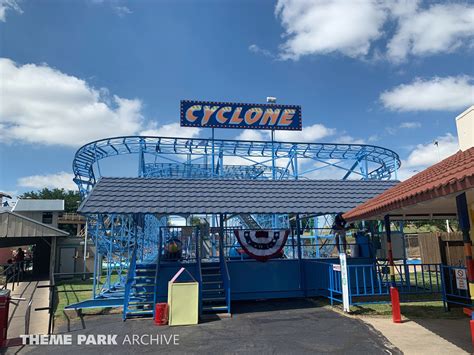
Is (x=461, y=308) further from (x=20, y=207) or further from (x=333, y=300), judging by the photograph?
(x=20, y=207)

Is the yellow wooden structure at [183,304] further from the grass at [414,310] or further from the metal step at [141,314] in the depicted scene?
the grass at [414,310]

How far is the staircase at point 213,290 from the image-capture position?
1001 cm

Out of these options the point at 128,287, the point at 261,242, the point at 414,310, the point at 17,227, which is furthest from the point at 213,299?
the point at 17,227

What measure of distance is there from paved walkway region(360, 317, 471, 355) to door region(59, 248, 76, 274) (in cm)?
1909

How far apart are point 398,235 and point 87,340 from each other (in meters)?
11.3

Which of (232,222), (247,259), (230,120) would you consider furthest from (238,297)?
(232,222)

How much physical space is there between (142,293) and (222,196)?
152 inches

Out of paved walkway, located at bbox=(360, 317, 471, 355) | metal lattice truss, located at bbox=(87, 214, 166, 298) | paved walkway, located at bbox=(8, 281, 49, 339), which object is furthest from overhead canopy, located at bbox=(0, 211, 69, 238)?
paved walkway, located at bbox=(360, 317, 471, 355)

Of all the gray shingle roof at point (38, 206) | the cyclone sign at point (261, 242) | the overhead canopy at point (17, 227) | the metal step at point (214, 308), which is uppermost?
the gray shingle roof at point (38, 206)

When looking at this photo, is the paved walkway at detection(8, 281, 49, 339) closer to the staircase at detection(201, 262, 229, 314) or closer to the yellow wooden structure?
the yellow wooden structure

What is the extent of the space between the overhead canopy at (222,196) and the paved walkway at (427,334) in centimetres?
392

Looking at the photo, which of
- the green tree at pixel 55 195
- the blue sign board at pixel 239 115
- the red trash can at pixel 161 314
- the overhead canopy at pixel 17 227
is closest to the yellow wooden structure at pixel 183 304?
the red trash can at pixel 161 314

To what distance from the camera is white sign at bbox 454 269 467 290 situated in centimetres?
857

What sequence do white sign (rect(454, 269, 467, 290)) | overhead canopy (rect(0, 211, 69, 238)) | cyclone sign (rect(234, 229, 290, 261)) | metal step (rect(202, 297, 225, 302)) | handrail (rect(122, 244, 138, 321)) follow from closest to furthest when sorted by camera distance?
1. white sign (rect(454, 269, 467, 290))
2. handrail (rect(122, 244, 138, 321))
3. metal step (rect(202, 297, 225, 302))
4. cyclone sign (rect(234, 229, 290, 261))
5. overhead canopy (rect(0, 211, 69, 238))
